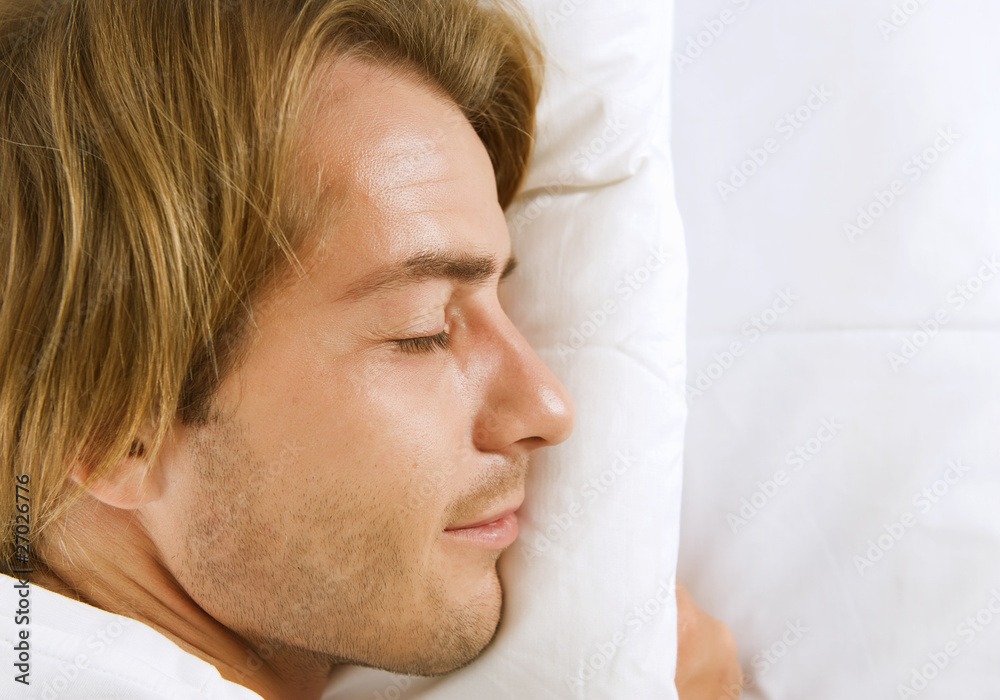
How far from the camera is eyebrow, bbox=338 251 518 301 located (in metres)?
0.85

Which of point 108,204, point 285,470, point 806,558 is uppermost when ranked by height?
point 108,204

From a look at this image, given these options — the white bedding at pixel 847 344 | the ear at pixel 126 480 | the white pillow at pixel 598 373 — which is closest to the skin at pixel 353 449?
the ear at pixel 126 480

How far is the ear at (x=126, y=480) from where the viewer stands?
0.86 metres

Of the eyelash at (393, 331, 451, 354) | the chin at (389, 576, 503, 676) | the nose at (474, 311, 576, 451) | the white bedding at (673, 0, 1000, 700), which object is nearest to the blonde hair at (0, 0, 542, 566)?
the eyelash at (393, 331, 451, 354)

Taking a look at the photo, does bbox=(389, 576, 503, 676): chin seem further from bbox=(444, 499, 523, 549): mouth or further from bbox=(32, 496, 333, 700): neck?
bbox=(32, 496, 333, 700): neck

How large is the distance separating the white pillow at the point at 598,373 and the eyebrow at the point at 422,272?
0.28 metres

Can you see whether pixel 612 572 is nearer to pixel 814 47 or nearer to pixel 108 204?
pixel 108 204

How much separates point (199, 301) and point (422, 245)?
0.86ft

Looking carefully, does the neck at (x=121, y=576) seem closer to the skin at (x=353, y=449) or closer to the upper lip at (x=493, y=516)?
the skin at (x=353, y=449)

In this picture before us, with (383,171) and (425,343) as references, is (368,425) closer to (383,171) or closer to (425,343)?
(425,343)

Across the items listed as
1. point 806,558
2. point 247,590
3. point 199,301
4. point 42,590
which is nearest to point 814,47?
point 806,558

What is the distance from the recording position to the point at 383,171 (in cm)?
87

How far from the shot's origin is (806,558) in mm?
1181

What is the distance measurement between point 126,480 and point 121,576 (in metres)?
0.15
